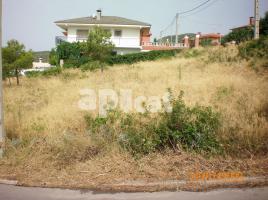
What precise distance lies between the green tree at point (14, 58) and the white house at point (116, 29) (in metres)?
13.9

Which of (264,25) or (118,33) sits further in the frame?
(118,33)

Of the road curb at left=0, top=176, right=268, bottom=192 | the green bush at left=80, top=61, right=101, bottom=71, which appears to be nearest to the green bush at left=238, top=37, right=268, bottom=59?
the green bush at left=80, top=61, right=101, bottom=71

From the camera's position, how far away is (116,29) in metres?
32.2

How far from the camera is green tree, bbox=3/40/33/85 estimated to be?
1730 cm

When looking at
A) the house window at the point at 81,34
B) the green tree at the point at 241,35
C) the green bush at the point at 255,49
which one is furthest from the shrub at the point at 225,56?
the house window at the point at 81,34

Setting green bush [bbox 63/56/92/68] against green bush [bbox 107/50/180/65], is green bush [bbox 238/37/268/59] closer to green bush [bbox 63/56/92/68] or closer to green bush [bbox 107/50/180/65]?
green bush [bbox 107/50/180/65]

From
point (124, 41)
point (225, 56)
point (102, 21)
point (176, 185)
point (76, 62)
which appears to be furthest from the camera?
point (124, 41)

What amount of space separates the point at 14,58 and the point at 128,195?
16.6 m

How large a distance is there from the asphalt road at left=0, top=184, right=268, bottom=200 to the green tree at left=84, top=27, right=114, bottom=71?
17.9m

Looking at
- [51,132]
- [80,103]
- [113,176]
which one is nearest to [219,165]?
[113,176]

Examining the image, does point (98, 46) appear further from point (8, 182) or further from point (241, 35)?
point (8, 182)

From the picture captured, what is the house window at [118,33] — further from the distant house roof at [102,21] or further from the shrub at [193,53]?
the shrub at [193,53]

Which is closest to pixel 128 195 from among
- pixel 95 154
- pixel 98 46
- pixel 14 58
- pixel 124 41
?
pixel 95 154

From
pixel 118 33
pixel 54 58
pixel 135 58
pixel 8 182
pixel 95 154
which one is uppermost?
pixel 118 33
